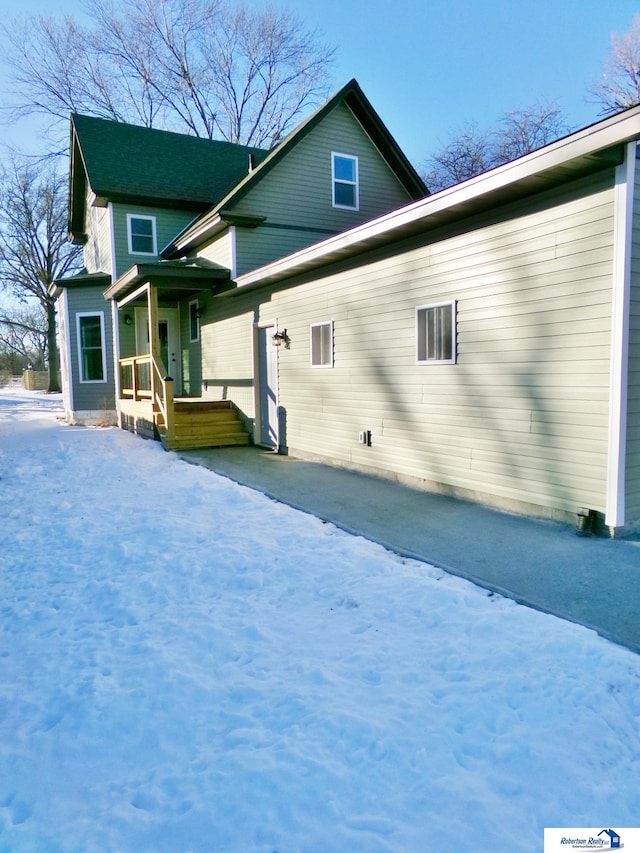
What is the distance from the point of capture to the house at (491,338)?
4688 millimetres

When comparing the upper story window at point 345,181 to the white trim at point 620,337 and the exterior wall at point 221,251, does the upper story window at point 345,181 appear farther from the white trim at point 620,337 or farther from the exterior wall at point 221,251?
the white trim at point 620,337

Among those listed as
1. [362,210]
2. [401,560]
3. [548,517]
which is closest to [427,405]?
[548,517]

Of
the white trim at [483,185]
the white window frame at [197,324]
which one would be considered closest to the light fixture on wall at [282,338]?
the white trim at [483,185]

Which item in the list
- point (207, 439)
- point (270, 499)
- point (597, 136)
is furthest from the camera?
point (207, 439)

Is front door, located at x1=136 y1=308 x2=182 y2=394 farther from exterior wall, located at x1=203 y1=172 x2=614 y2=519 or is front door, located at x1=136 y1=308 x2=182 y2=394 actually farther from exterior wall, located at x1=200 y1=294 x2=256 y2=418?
exterior wall, located at x1=203 y1=172 x2=614 y2=519

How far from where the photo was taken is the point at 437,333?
6.56 metres

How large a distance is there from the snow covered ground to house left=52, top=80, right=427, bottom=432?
754 centimetres

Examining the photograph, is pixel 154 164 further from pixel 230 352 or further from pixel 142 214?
pixel 230 352

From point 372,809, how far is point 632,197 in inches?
182

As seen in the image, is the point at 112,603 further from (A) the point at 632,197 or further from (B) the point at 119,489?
(A) the point at 632,197

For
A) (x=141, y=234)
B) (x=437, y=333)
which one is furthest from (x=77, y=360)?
(x=437, y=333)

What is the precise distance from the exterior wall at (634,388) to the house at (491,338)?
0.02 meters

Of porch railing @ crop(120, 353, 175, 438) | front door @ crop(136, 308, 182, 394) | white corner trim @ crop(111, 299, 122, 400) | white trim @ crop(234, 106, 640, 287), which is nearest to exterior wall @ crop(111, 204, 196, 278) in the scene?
white corner trim @ crop(111, 299, 122, 400)

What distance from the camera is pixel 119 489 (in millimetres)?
7219
